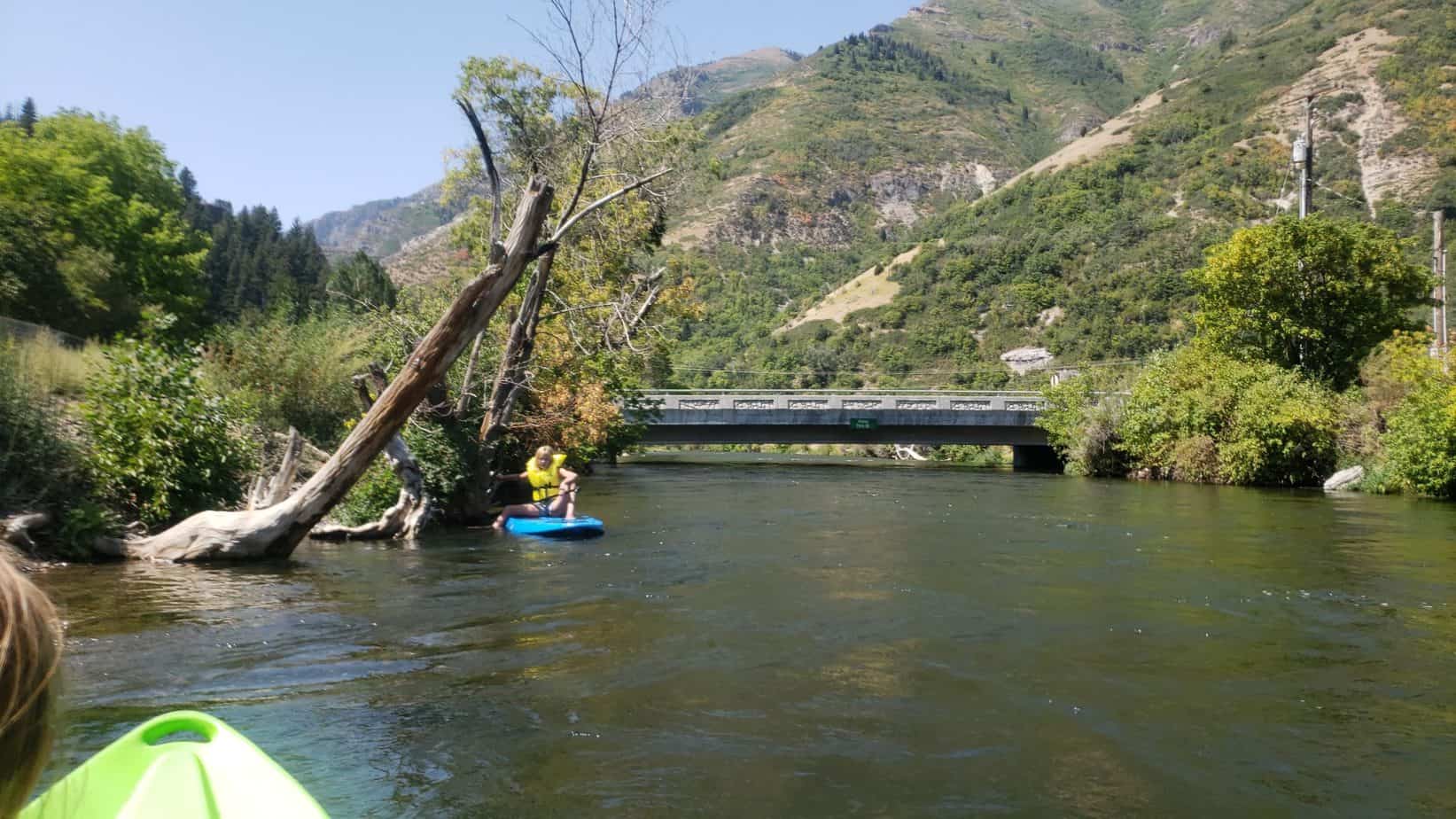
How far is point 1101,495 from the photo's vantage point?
2541 centimetres

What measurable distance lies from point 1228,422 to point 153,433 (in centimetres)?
2763

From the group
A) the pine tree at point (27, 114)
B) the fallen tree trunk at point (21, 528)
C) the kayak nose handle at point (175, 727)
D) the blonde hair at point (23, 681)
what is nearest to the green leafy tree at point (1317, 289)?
the fallen tree trunk at point (21, 528)

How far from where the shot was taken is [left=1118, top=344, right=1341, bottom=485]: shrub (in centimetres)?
2944

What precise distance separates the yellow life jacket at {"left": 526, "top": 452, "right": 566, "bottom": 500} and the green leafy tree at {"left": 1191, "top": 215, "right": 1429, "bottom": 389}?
23.4m

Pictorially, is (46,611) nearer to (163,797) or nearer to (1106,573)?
(163,797)

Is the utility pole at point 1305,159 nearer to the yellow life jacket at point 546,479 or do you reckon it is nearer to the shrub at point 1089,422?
the shrub at point 1089,422

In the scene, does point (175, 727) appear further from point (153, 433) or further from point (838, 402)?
point (838, 402)

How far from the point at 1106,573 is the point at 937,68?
151 metres

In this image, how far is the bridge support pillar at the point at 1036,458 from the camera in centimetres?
4384

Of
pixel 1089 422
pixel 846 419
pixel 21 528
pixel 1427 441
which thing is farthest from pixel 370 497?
pixel 846 419

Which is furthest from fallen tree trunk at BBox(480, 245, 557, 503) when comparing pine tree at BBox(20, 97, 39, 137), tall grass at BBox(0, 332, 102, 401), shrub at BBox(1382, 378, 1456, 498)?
pine tree at BBox(20, 97, 39, 137)

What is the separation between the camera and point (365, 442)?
12992 mm

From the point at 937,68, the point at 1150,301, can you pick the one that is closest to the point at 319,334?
the point at 1150,301

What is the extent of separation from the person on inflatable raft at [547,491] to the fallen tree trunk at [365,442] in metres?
4.04
